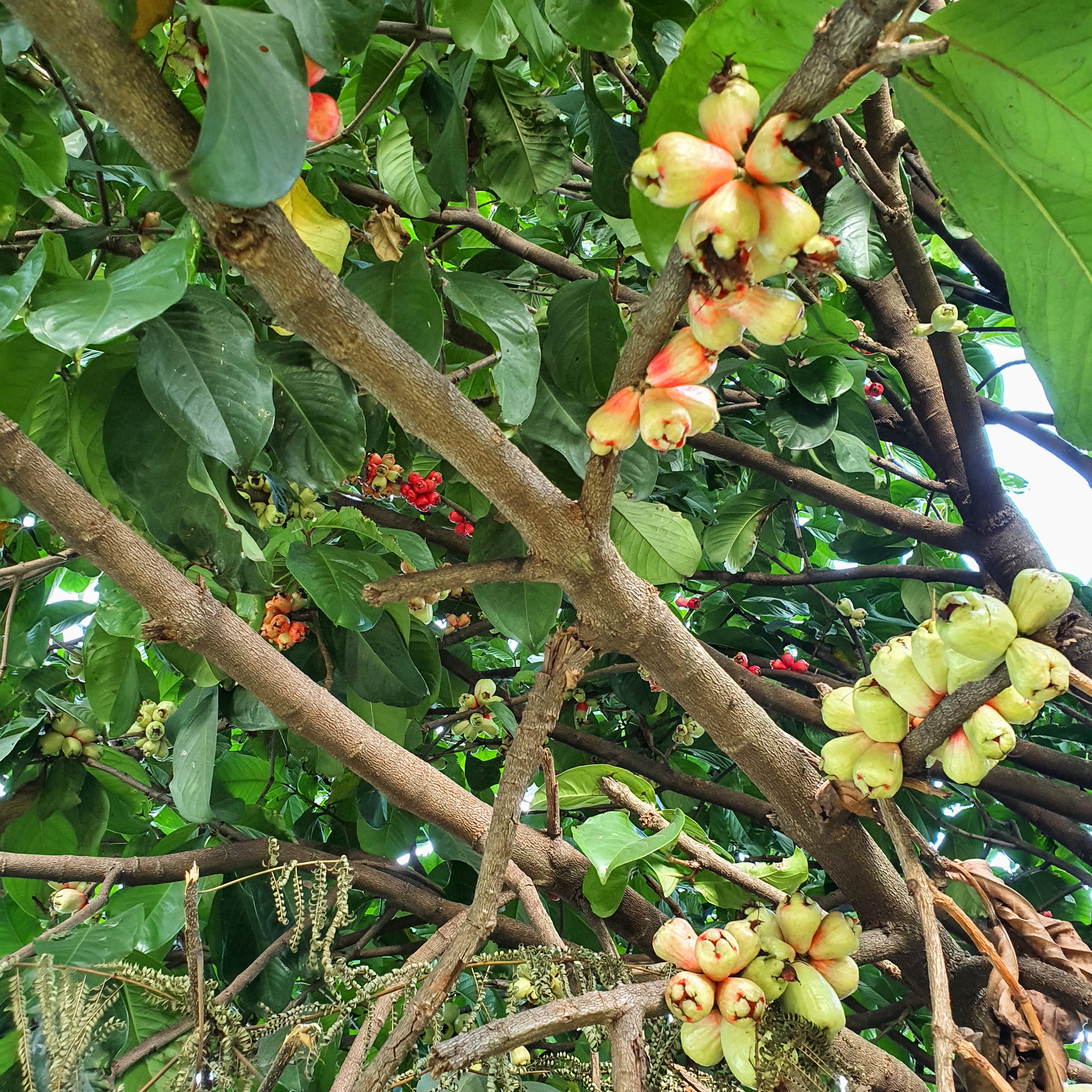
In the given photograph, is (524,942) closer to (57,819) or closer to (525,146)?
(57,819)

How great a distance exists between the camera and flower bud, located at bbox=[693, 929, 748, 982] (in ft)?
3.03

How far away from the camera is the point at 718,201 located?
57 centimetres

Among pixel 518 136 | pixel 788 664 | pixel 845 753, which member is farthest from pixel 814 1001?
pixel 788 664

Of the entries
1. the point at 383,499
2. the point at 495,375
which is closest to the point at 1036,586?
the point at 495,375

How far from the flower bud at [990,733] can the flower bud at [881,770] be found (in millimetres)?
89

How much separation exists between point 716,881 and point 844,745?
0.42 metres

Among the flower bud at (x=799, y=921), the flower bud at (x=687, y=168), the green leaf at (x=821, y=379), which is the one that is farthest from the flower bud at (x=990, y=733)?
the green leaf at (x=821, y=379)

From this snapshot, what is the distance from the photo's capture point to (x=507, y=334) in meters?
1.03

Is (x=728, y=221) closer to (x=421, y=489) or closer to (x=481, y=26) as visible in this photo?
(x=481, y=26)

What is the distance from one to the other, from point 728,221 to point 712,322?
109 mm

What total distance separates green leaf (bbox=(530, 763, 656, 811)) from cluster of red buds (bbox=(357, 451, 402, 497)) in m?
0.64

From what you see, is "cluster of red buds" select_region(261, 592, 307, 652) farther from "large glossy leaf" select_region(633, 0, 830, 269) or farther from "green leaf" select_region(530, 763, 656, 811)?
"large glossy leaf" select_region(633, 0, 830, 269)

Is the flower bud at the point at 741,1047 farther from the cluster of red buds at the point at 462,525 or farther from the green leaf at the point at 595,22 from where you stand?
the cluster of red buds at the point at 462,525

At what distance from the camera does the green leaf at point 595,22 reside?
88 cm
